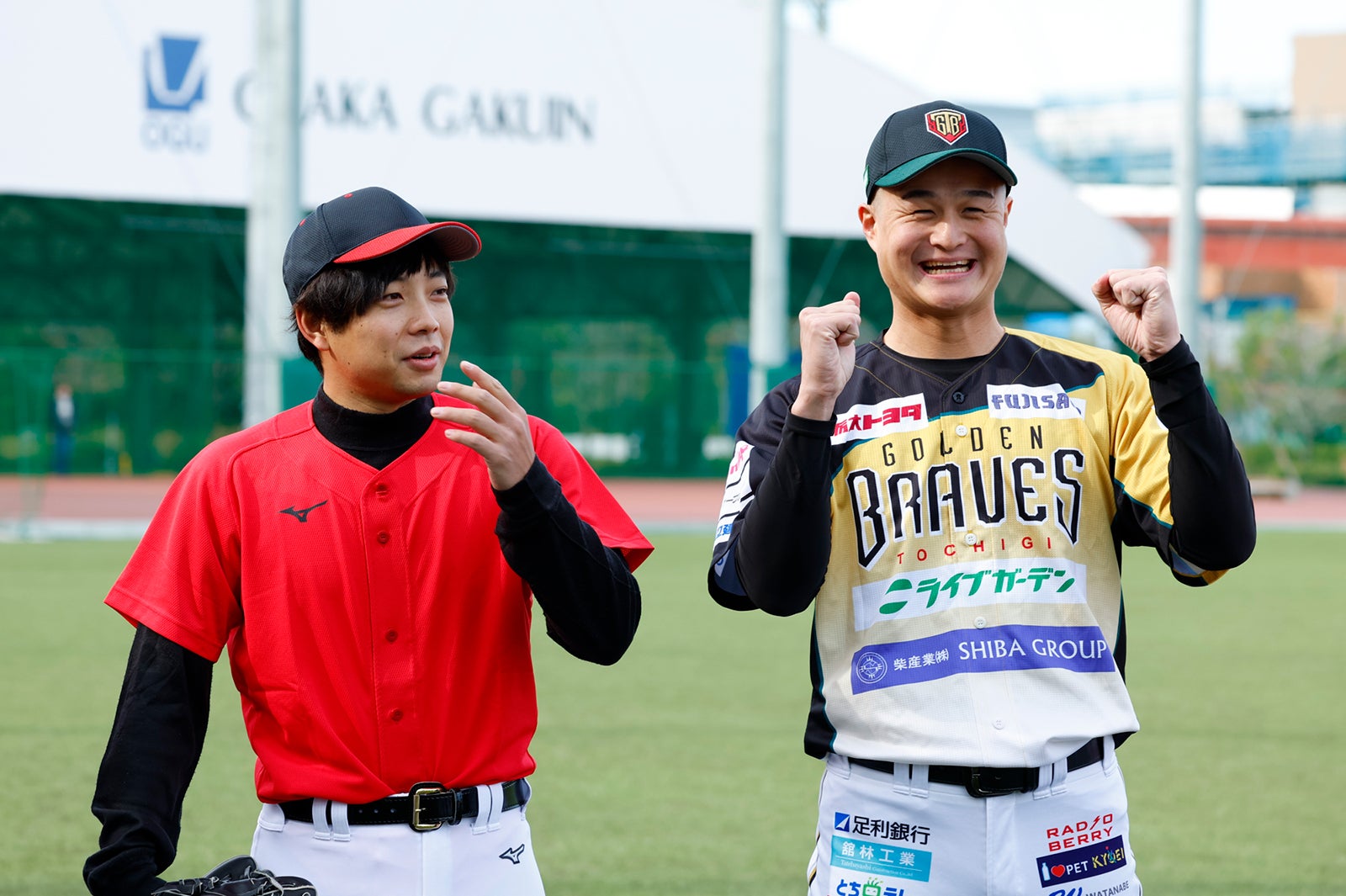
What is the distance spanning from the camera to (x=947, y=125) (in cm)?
270

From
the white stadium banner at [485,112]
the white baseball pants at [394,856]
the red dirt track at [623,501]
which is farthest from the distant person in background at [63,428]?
the white baseball pants at [394,856]

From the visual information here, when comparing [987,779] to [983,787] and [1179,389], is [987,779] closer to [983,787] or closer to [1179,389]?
[983,787]

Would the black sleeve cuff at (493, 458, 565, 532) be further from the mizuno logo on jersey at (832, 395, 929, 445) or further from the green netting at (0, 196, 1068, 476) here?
the green netting at (0, 196, 1068, 476)

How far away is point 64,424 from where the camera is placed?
25.2 m

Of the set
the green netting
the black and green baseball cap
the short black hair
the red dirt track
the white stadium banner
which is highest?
the white stadium banner

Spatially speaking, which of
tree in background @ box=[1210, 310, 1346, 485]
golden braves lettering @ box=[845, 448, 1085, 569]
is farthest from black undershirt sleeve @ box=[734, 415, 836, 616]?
tree in background @ box=[1210, 310, 1346, 485]

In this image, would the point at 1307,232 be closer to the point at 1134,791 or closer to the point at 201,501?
the point at 1134,791

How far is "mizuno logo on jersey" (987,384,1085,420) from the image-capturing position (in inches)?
110

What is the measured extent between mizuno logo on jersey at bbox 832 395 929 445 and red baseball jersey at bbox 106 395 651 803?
25.8 inches

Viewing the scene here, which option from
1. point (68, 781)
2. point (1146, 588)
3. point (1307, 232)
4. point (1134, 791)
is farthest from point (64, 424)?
point (1307, 232)

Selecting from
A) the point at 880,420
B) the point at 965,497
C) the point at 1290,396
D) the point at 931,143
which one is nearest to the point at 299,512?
the point at 880,420

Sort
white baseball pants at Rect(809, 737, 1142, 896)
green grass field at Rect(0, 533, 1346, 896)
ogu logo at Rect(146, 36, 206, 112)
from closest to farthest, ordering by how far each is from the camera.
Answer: white baseball pants at Rect(809, 737, 1142, 896) < green grass field at Rect(0, 533, 1346, 896) < ogu logo at Rect(146, 36, 206, 112)

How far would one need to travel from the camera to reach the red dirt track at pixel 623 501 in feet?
63.5

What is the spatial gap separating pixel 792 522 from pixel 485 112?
22078 mm
